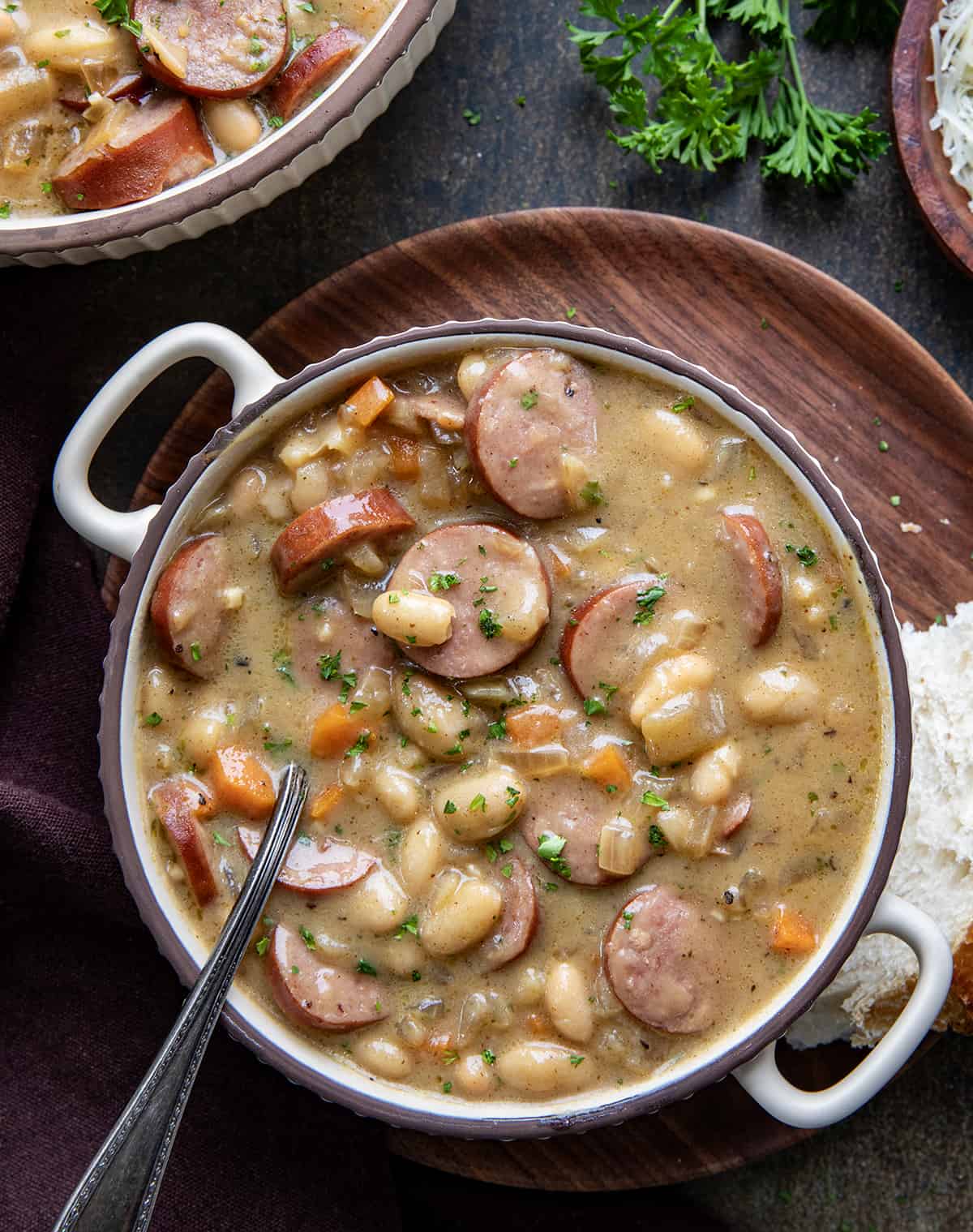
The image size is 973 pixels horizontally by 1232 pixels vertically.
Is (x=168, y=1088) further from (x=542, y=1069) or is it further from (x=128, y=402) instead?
(x=128, y=402)

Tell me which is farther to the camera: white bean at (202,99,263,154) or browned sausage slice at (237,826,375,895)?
white bean at (202,99,263,154)

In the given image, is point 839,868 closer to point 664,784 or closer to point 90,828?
point 664,784

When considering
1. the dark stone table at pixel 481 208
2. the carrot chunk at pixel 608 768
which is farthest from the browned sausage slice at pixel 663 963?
the dark stone table at pixel 481 208

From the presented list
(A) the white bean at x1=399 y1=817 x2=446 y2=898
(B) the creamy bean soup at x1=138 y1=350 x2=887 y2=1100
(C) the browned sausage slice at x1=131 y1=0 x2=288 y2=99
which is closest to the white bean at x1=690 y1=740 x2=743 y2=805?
(B) the creamy bean soup at x1=138 y1=350 x2=887 y2=1100

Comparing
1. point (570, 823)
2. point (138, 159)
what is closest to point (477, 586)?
point (570, 823)

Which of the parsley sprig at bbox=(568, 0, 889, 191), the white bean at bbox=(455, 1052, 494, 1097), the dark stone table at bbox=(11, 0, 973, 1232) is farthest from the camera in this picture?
the dark stone table at bbox=(11, 0, 973, 1232)

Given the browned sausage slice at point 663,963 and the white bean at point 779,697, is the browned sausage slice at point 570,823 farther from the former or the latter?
the white bean at point 779,697

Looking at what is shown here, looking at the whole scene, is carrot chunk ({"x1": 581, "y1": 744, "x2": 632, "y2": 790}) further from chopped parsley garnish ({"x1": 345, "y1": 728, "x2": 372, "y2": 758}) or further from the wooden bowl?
the wooden bowl
